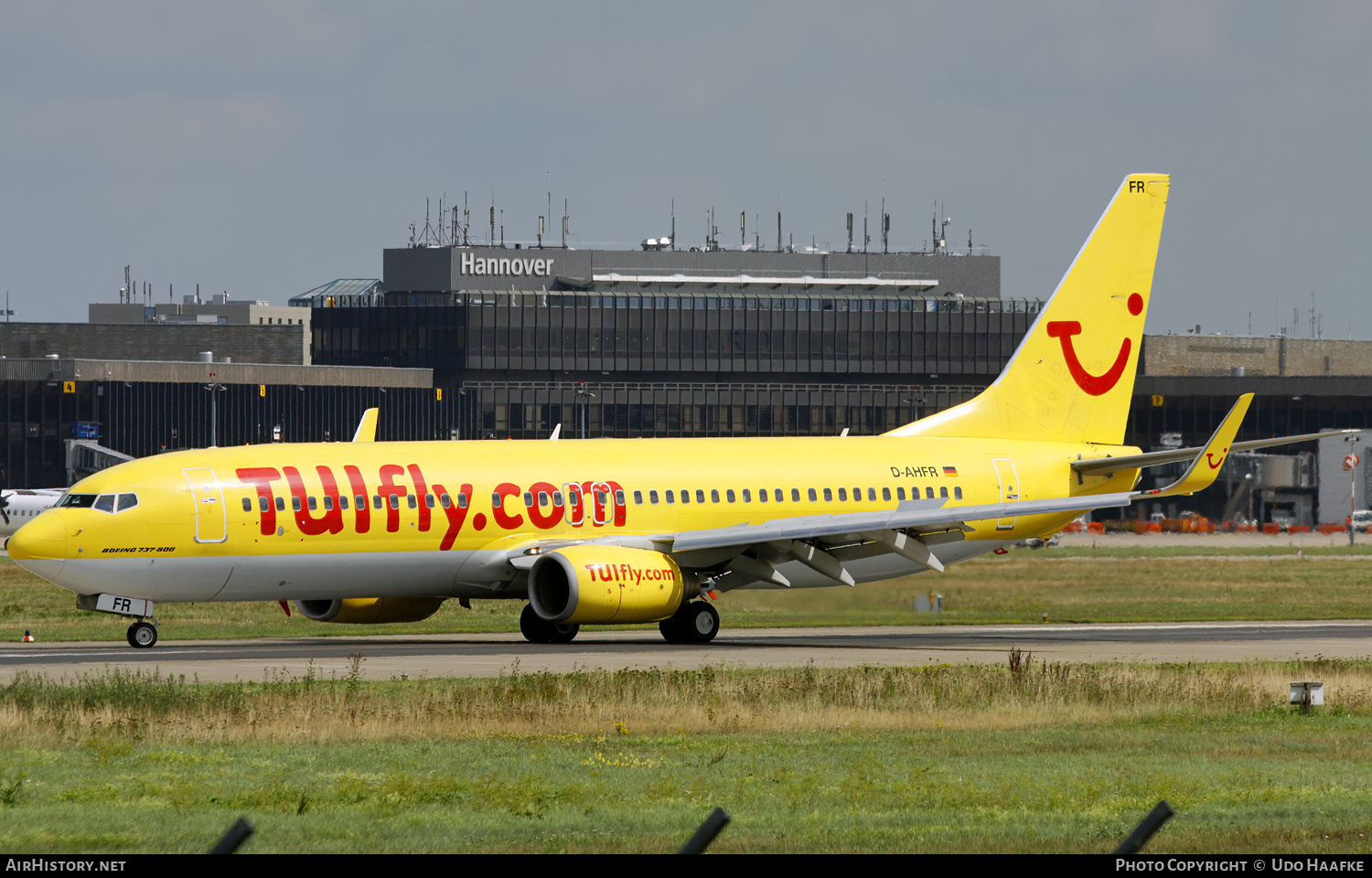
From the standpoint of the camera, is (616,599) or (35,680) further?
(616,599)

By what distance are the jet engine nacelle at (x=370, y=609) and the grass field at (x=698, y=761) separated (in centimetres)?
1042

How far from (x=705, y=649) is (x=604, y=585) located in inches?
111

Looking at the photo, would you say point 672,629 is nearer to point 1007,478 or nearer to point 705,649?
point 705,649

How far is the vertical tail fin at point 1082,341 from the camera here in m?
50.4

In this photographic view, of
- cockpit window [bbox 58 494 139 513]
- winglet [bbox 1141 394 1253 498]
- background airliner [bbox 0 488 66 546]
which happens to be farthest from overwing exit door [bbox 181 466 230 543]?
background airliner [bbox 0 488 66 546]

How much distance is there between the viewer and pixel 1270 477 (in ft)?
488

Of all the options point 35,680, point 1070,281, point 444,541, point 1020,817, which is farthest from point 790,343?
point 1020,817

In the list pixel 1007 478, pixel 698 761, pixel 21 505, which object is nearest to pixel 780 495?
pixel 1007 478

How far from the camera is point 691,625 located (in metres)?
42.6

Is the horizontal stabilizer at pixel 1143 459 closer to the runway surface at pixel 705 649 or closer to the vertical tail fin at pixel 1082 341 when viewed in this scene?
the vertical tail fin at pixel 1082 341

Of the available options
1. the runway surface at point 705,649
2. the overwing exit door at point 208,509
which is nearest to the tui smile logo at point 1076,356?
the runway surface at point 705,649

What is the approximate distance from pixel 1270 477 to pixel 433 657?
122 meters
